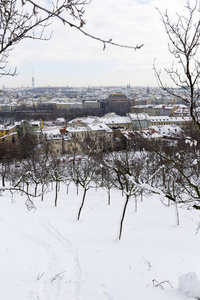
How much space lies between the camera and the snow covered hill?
608 centimetres

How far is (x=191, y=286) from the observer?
5652 millimetres

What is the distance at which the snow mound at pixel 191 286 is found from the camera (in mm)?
5605

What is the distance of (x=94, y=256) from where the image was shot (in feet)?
28.9

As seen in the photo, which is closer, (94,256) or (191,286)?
(191,286)

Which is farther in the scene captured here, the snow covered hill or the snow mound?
the snow covered hill

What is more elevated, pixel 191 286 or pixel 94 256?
pixel 191 286

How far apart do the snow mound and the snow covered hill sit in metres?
0.02

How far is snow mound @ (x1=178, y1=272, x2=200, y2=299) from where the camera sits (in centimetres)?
561

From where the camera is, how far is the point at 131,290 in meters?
6.17

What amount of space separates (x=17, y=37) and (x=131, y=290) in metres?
5.82

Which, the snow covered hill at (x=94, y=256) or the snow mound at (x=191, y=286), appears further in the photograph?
the snow covered hill at (x=94, y=256)

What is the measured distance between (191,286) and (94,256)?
3836 mm

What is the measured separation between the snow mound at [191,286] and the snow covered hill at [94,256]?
0.02 m

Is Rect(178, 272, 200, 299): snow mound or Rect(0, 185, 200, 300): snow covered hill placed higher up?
Rect(178, 272, 200, 299): snow mound
